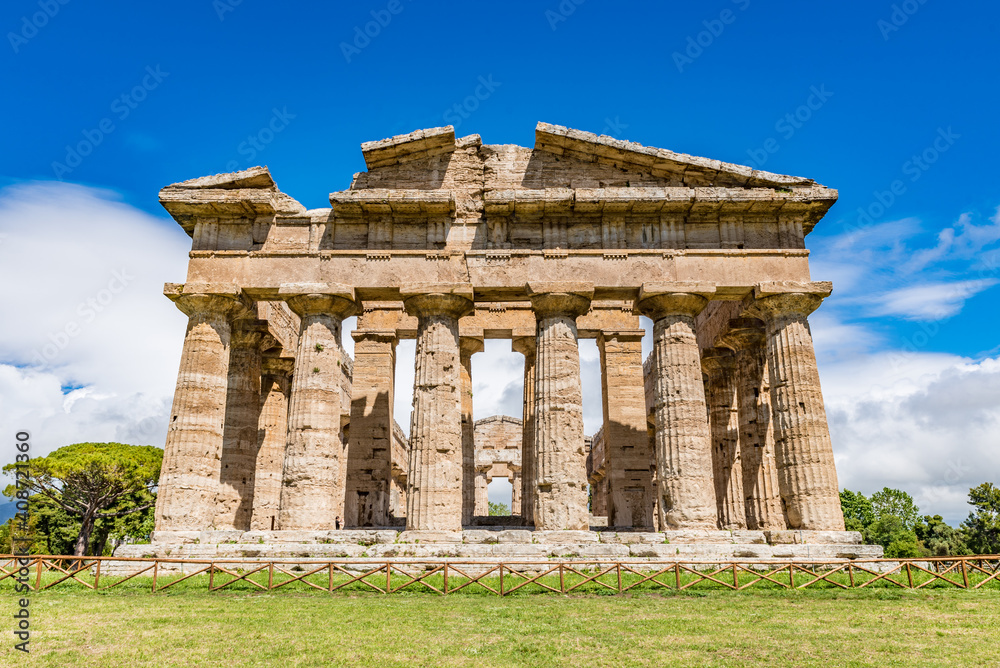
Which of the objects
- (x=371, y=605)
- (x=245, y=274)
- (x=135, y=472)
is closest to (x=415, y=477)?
(x=371, y=605)

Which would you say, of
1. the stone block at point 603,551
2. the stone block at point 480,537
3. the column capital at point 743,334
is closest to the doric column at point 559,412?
Result: the stone block at point 603,551

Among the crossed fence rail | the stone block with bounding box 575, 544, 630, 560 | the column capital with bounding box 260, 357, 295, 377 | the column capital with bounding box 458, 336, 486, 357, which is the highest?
the column capital with bounding box 458, 336, 486, 357

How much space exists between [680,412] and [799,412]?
→ 3452 millimetres

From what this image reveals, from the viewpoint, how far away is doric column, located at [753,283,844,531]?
1991cm

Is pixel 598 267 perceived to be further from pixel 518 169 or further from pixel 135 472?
pixel 135 472

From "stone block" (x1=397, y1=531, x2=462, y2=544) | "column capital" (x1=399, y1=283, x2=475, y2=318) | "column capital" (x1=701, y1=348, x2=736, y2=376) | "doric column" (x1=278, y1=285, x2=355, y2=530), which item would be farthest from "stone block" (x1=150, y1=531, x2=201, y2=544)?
"column capital" (x1=701, y1=348, x2=736, y2=376)


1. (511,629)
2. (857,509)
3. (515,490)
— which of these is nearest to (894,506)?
(857,509)

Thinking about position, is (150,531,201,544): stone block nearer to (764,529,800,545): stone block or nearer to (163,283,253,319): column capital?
(163,283,253,319): column capital

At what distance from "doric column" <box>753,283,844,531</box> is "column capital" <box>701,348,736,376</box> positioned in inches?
203

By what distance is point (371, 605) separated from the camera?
44.1 ft

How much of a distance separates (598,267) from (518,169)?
4.27 metres

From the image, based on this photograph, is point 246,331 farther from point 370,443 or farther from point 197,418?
point 370,443

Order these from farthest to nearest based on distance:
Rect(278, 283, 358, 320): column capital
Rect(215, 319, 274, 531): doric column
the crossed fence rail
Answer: Rect(215, 319, 274, 531): doric column, Rect(278, 283, 358, 320): column capital, the crossed fence rail

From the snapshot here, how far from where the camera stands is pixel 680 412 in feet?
68.2
